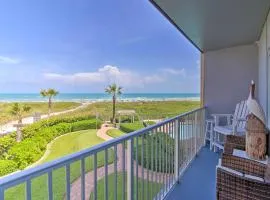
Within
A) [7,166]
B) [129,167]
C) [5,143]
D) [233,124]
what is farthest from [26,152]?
[129,167]

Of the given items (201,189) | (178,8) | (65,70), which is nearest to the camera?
(201,189)

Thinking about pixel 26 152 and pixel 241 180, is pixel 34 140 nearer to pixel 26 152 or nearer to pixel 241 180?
pixel 26 152

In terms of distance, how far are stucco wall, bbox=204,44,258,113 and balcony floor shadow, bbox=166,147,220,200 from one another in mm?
1778

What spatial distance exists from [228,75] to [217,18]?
2.40 m

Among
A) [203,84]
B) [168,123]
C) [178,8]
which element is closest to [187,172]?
[168,123]

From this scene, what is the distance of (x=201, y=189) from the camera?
3203 mm

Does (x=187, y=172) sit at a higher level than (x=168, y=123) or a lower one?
lower

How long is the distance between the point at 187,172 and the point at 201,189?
0.66 meters

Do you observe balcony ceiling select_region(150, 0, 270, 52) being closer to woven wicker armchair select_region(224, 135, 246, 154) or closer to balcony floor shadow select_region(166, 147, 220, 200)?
woven wicker armchair select_region(224, 135, 246, 154)

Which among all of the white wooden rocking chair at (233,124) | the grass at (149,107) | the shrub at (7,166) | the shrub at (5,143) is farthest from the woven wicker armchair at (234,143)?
the grass at (149,107)

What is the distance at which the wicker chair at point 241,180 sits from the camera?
170cm

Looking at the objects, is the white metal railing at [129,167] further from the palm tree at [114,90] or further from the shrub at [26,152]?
the palm tree at [114,90]

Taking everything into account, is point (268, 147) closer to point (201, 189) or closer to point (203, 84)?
point (201, 189)

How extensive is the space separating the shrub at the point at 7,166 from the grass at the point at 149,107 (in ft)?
31.1
